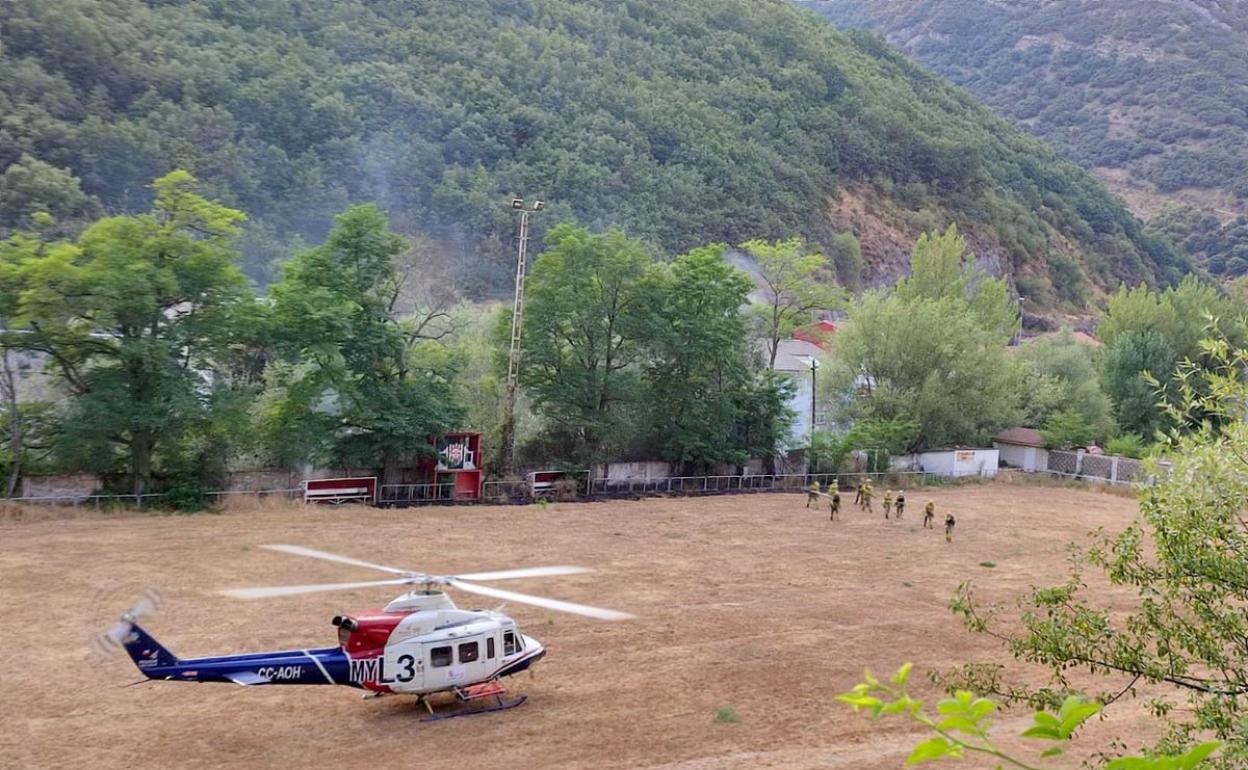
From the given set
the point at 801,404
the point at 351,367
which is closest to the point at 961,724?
the point at 351,367

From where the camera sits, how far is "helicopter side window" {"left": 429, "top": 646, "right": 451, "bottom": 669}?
14445 millimetres

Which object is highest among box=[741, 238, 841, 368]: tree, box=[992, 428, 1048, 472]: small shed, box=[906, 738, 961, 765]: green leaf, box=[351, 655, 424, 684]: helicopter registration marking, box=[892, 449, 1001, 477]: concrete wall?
box=[741, 238, 841, 368]: tree

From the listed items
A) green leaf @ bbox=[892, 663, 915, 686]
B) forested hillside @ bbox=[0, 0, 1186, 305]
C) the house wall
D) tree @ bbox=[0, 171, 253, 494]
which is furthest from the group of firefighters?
forested hillside @ bbox=[0, 0, 1186, 305]

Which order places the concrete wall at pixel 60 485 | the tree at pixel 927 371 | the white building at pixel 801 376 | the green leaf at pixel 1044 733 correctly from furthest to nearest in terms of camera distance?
1. the tree at pixel 927 371
2. the white building at pixel 801 376
3. the concrete wall at pixel 60 485
4. the green leaf at pixel 1044 733

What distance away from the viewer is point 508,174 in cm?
8338

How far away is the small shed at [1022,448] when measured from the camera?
5038cm

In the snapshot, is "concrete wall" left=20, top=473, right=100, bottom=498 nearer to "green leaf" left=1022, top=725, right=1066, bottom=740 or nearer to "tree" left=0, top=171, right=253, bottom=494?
"tree" left=0, top=171, right=253, bottom=494

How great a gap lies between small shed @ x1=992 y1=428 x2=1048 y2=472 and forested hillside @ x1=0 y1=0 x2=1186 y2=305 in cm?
3934

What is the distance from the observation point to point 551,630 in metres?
19.7

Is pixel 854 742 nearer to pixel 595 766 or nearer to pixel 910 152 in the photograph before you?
pixel 595 766

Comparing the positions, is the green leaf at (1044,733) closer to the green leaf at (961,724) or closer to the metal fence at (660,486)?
the green leaf at (961,724)

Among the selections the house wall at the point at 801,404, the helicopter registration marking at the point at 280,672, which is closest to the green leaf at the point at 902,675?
the helicopter registration marking at the point at 280,672

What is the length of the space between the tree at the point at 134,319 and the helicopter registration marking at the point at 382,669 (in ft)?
56.9

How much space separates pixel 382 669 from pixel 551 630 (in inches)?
235
